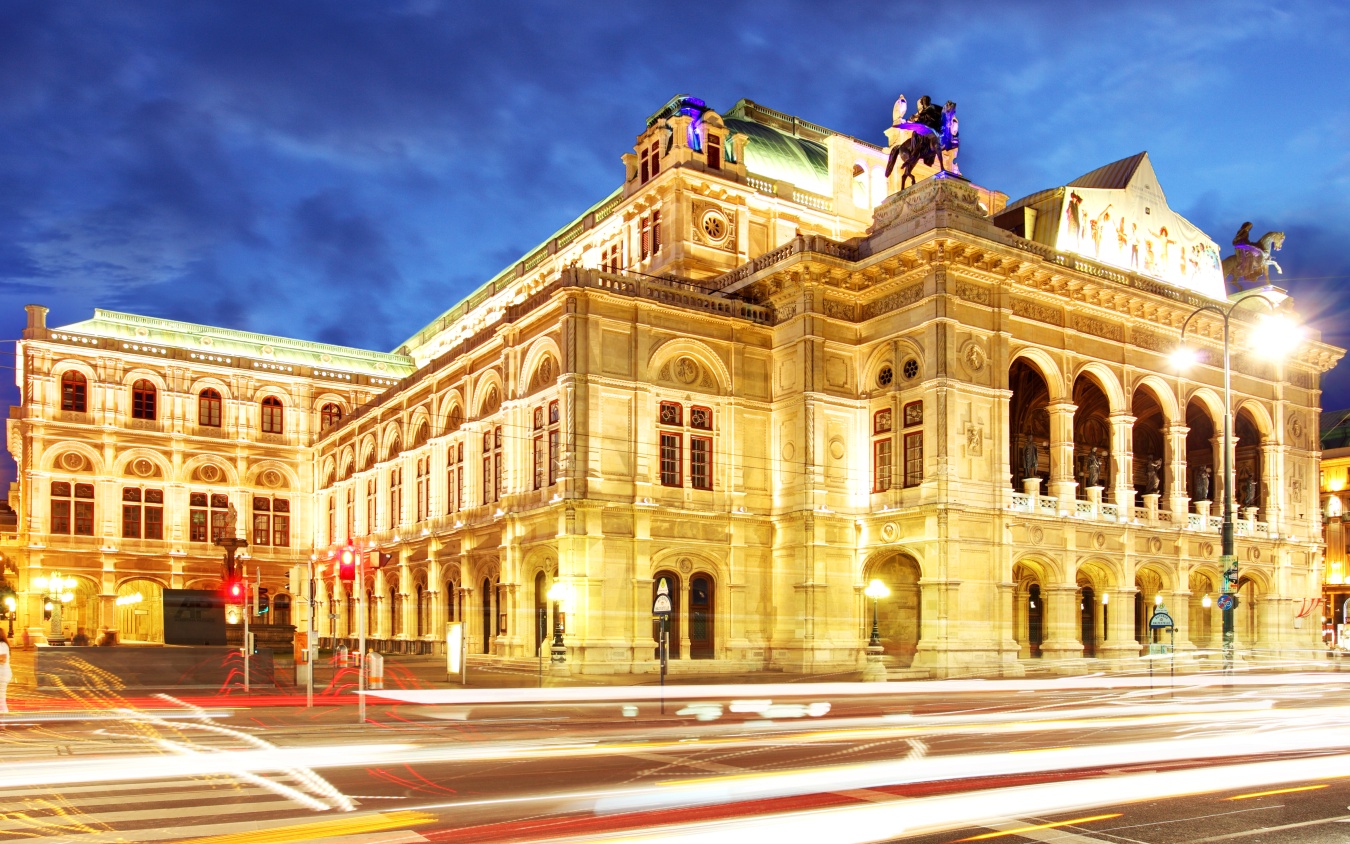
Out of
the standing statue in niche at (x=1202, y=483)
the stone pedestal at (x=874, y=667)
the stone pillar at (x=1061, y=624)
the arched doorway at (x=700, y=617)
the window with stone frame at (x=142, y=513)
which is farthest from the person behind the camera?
the window with stone frame at (x=142, y=513)

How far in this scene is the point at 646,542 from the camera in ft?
140

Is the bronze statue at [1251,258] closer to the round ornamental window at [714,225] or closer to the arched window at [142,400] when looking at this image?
the round ornamental window at [714,225]

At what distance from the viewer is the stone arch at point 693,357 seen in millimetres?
44500

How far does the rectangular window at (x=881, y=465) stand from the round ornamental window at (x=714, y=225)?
1307 cm

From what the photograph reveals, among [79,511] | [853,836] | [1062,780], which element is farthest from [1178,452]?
[79,511]

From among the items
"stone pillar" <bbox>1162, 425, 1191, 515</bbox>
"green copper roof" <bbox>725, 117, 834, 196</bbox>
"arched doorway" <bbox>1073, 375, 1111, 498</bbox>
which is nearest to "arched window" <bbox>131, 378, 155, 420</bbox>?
Result: "green copper roof" <bbox>725, 117, 834, 196</bbox>

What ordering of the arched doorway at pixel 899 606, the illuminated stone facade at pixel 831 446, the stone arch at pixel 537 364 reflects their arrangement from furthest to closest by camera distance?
the arched doorway at pixel 899 606
the stone arch at pixel 537 364
the illuminated stone facade at pixel 831 446

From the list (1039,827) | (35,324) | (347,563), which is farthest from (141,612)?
(1039,827)

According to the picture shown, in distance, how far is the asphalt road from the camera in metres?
11.4

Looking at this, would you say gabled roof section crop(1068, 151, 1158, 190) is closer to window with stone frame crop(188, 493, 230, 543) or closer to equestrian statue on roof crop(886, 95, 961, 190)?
equestrian statue on roof crop(886, 95, 961, 190)

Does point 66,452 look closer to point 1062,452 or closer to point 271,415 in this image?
point 271,415

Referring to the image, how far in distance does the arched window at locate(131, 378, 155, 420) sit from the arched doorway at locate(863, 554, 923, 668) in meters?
50.6

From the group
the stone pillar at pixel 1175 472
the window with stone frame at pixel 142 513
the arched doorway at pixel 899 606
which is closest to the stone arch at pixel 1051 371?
the stone pillar at pixel 1175 472

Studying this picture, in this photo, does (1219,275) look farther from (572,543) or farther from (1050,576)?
(572,543)
